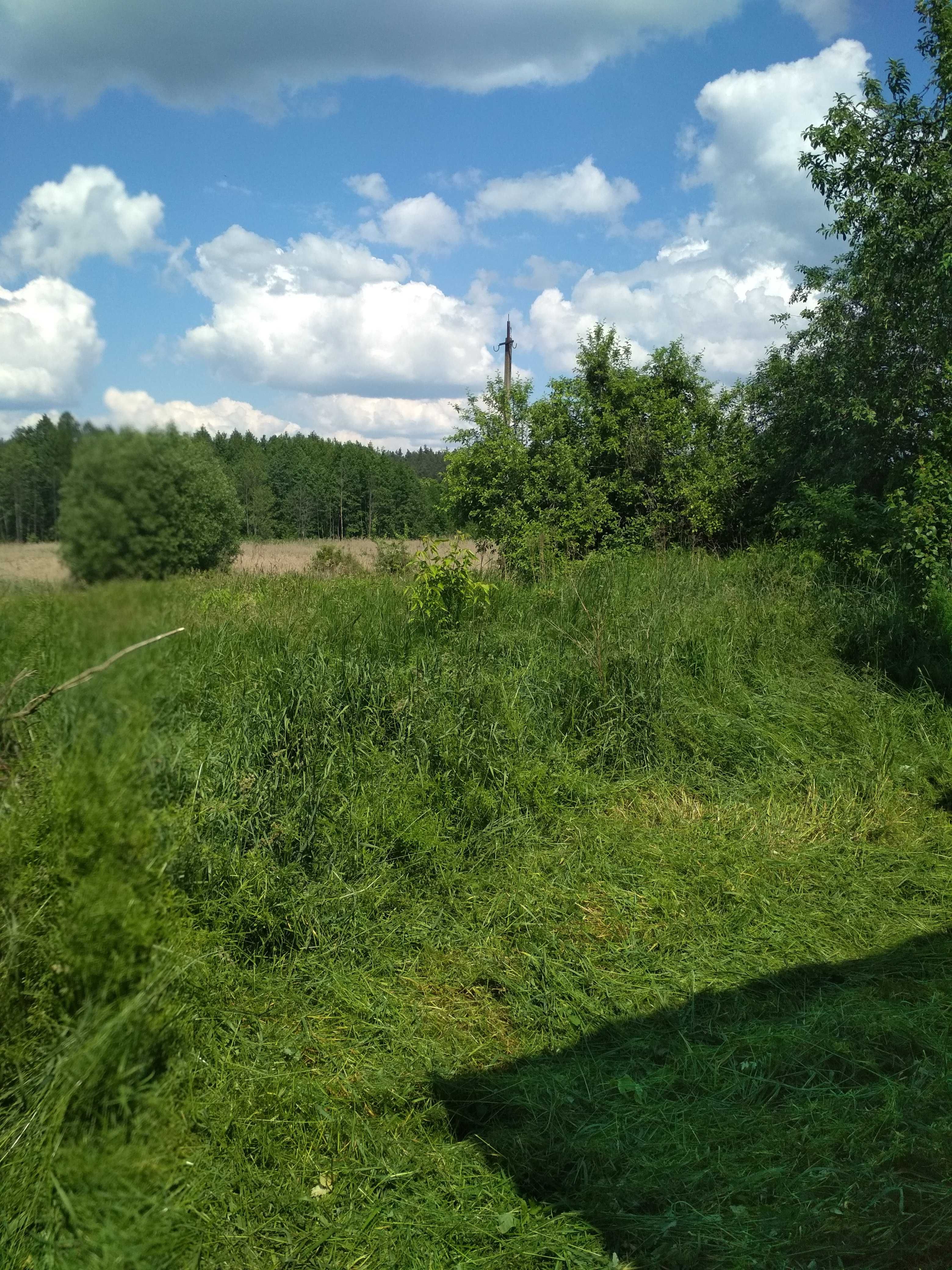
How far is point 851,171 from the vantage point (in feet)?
30.3

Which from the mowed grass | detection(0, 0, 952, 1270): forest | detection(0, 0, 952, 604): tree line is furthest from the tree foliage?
the mowed grass

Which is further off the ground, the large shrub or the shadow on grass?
the large shrub

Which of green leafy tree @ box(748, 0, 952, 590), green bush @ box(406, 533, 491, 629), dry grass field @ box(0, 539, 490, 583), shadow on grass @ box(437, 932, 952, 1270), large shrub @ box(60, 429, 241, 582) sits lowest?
shadow on grass @ box(437, 932, 952, 1270)

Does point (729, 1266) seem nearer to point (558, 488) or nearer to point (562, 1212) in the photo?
point (562, 1212)

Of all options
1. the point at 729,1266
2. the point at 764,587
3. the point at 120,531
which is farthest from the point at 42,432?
the point at 764,587

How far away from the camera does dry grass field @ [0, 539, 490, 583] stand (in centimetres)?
181

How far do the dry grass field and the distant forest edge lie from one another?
3cm

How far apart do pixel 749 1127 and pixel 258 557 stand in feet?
17.5

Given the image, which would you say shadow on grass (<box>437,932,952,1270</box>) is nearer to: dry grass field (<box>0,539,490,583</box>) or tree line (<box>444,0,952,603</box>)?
dry grass field (<box>0,539,490,583</box>)

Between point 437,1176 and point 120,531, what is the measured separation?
7.50ft

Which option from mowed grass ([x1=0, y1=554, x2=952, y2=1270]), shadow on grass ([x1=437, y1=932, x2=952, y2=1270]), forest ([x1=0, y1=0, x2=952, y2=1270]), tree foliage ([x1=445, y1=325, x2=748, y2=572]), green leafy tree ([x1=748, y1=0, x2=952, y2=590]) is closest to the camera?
forest ([x1=0, y1=0, x2=952, y2=1270])

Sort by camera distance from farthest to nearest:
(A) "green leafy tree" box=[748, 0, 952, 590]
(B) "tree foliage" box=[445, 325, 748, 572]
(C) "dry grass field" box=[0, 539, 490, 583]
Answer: (B) "tree foliage" box=[445, 325, 748, 572]
(A) "green leafy tree" box=[748, 0, 952, 590]
(C) "dry grass field" box=[0, 539, 490, 583]

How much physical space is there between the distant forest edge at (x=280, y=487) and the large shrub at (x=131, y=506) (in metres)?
0.06

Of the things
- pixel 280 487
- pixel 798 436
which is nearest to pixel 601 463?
pixel 798 436
